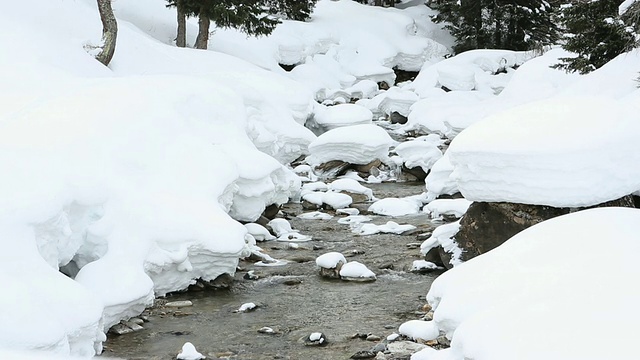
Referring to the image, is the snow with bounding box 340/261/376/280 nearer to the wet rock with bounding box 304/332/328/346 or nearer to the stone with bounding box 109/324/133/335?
the wet rock with bounding box 304/332/328/346

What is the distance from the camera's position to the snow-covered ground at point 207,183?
5648 mm

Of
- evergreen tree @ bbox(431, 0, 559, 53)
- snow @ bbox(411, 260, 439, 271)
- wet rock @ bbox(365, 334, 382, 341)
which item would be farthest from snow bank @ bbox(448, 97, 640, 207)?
evergreen tree @ bbox(431, 0, 559, 53)

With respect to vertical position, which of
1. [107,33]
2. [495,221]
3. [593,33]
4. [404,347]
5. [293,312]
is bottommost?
[293,312]

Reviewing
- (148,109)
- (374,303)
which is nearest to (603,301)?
(374,303)

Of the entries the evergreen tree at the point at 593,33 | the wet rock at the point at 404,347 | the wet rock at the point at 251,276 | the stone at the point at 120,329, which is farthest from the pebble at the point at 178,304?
the evergreen tree at the point at 593,33

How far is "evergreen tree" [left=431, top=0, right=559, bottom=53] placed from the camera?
29812 mm

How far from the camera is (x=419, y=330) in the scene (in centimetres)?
763

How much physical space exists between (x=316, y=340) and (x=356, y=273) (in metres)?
2.25

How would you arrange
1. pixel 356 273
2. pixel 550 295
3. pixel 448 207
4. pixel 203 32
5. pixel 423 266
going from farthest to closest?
pixel 203 32 → pixel 448 207 → pixel 423 266 → pixel 356 273 → pixel 550 295

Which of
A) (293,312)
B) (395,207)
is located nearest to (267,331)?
(293,312)

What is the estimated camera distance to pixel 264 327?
8211 millimetres

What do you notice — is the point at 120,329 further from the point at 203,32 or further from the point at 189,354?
the point at 203,32

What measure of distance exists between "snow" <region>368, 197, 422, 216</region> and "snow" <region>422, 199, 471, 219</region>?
2.53 feet

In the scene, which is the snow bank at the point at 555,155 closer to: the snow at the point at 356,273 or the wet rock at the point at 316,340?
the snow at the point at 356,273
